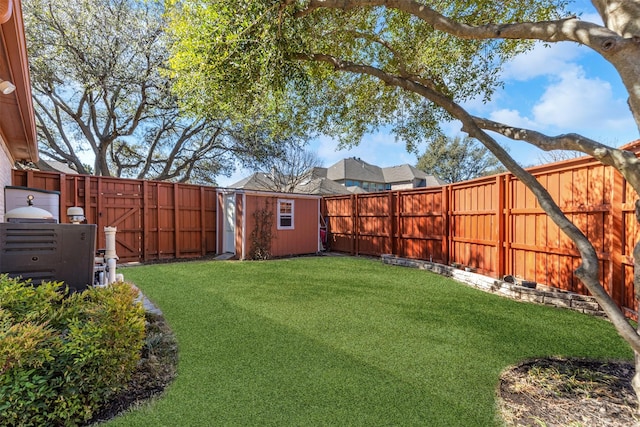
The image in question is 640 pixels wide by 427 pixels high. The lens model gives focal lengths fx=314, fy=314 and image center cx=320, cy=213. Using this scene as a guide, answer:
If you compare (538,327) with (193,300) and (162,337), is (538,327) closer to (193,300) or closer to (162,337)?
(162,337)

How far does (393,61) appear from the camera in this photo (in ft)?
19.9

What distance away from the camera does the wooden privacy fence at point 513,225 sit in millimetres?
4344

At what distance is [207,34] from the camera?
13.0ft

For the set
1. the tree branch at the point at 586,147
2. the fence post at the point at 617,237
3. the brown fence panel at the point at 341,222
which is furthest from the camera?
the brown fence panel at the point at 341,222

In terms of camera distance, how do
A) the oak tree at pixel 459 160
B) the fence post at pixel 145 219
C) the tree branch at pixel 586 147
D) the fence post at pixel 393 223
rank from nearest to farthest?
1. the tree branch at pixel 586 147
2. the fence post at pixel 145 219
3. the fence post at pixel 393 223
4. the oak tree at pixel 459 160

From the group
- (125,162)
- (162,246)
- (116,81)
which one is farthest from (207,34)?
(125,162)

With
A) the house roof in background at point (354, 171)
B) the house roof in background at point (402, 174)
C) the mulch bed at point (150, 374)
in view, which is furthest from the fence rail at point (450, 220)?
the house roof in background at point (402, 174)

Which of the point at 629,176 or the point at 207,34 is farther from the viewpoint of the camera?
the point at 207,34

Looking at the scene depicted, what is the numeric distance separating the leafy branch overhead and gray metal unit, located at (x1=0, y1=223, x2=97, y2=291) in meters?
2.56

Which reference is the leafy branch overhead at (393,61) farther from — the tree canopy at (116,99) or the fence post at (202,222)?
the fence post at (202,222)

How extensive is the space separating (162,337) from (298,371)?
5.53ft

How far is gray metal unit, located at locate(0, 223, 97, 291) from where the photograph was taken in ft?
10.3

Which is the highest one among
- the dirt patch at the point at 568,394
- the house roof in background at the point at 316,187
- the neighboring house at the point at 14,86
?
the house roof in background at the point at 316,187

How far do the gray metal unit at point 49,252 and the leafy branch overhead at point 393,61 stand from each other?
2558 mm
